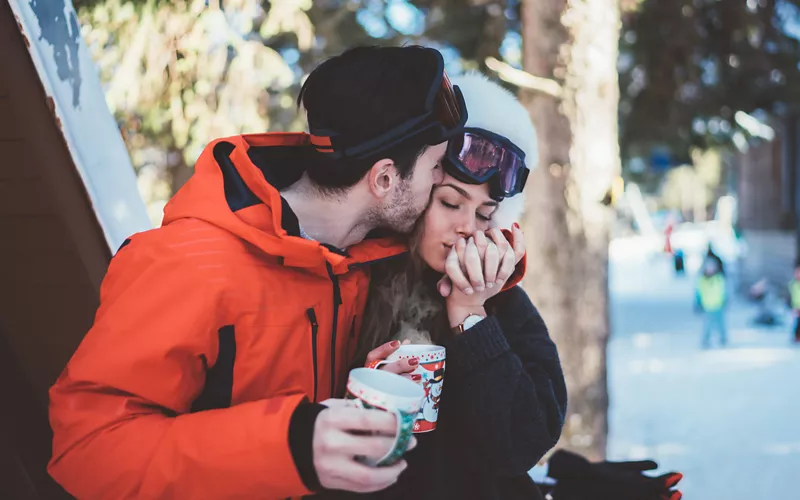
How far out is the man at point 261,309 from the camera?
1.48 meters

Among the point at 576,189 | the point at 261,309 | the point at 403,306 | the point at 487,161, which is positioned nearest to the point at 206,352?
the point at 261,309

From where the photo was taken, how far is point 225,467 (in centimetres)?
148

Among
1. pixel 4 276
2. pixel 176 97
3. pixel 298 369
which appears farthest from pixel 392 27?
pixel 298 369

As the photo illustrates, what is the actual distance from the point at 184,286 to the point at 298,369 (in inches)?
14.8

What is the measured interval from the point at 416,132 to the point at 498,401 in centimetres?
75

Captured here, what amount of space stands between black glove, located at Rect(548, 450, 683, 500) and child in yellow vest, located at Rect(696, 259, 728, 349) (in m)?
11.2

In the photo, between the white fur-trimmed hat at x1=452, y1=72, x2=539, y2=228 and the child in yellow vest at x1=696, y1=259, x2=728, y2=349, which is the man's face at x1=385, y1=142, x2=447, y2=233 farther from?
the child in yellow vest at x1=696, y1=259, x2=728, y2=349

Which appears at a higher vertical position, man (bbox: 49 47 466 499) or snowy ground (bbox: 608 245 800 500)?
man (bbox: 49 47 466 499)

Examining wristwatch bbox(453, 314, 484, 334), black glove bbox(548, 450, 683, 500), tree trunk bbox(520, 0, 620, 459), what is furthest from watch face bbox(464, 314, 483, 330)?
tree trunk bbox(520, 0, 620, 459)

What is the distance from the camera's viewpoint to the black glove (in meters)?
2.36

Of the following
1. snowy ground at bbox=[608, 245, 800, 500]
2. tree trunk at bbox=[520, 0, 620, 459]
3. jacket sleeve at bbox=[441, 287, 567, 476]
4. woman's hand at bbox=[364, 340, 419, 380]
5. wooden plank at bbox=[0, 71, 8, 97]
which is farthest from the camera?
snowy ground at bbox=[608, 245, 800, 500]

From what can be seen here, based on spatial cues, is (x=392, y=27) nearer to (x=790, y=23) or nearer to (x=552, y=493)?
(x=790, y=23)

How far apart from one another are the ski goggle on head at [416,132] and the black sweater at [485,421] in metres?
0.54

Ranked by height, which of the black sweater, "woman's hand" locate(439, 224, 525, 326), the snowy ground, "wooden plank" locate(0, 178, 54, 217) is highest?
"wooden plank" locate(0, 178, 54, 217)
